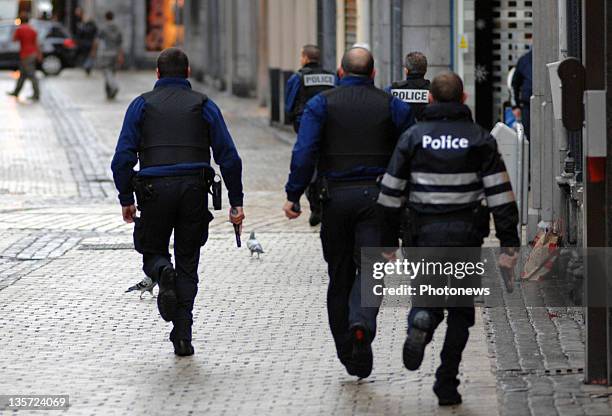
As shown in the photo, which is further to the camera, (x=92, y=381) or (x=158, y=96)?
(x=158, y=96)

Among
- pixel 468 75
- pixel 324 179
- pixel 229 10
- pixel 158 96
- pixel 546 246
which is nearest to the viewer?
pixel 324 179

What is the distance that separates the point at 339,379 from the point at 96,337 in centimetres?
196

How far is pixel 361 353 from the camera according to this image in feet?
27.8

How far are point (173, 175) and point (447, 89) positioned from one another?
78.7 inches

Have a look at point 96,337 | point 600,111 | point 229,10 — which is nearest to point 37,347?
point 96,337

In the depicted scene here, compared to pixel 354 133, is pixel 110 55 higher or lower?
higher

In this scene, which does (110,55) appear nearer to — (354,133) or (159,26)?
(159,26)

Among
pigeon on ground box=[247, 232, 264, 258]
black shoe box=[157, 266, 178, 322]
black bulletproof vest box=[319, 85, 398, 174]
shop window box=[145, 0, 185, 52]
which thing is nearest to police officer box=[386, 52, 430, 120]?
pigeon on ground box=[247, 232, 264, 258]

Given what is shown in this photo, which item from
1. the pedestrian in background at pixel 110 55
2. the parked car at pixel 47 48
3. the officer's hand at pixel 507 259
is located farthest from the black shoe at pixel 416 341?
the parked car at pixel 47 48

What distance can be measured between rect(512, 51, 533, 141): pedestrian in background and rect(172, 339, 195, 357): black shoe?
310 inches

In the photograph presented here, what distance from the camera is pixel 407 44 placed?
20.5 metres

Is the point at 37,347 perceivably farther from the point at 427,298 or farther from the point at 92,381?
the point at 427,298

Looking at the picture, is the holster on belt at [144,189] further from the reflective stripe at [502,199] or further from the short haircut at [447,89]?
the reflective stripe at [502,199]

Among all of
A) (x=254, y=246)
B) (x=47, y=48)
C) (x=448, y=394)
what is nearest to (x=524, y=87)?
(x=254, y=246)
